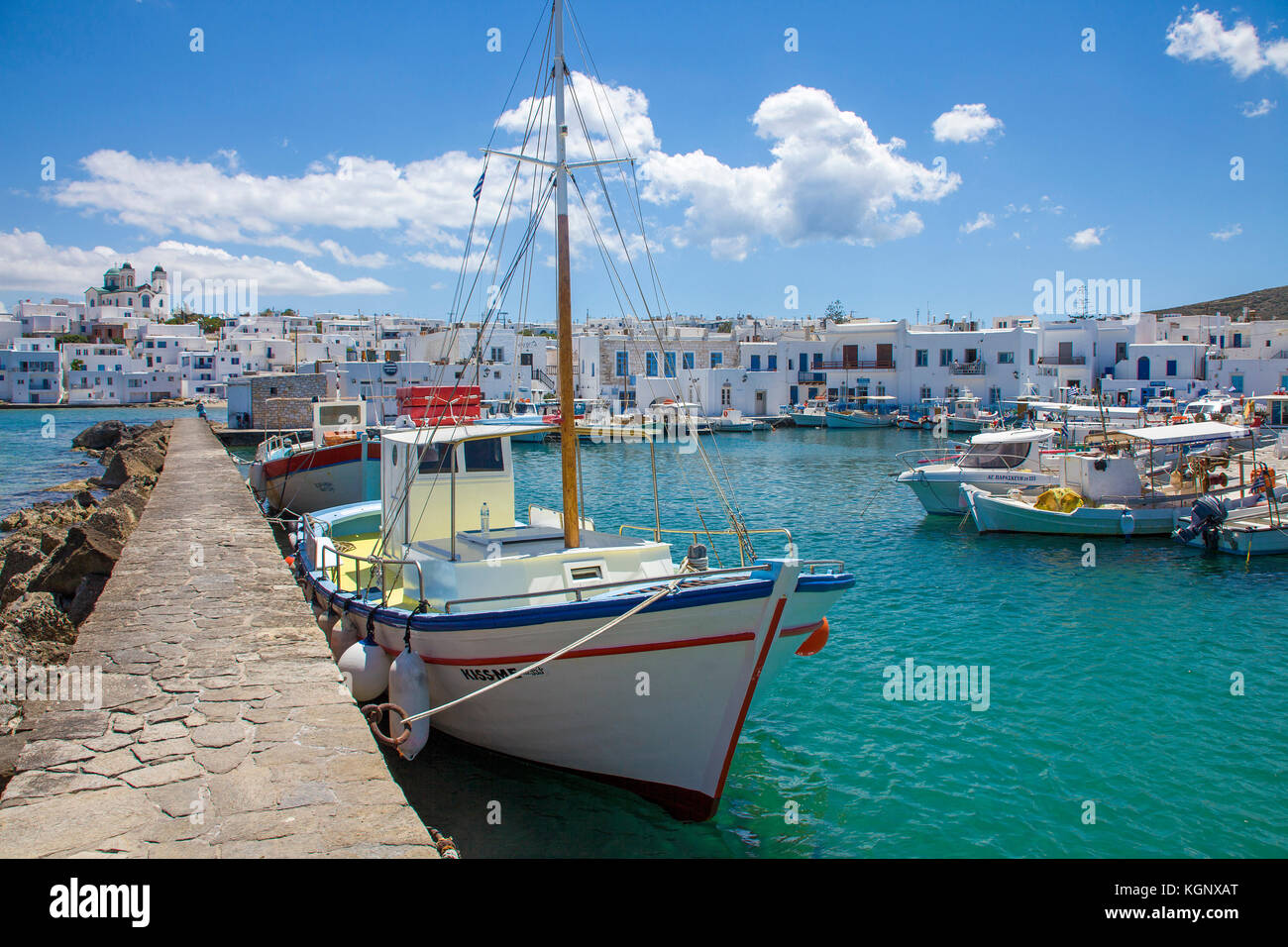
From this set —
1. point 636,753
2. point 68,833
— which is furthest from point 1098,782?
point 68,833

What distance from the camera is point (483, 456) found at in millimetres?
10742

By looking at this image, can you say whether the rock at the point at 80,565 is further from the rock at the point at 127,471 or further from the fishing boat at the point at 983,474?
the fishing boat at the point at 983,474

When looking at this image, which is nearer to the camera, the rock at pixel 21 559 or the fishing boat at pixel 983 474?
the rock at pixel 21 559

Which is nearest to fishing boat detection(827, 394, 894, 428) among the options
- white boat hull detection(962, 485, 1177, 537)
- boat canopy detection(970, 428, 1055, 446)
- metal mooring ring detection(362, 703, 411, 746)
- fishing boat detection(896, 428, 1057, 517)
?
boat canopy detection(970, 428, 1055, 446)

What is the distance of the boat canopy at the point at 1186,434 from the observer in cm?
2236

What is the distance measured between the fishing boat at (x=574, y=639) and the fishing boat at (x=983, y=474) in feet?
56.0

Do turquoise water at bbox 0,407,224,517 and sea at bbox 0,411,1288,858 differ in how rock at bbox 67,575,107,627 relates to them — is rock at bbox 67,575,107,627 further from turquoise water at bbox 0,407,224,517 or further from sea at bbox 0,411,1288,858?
turquoise water at bbox 0,407,224,517

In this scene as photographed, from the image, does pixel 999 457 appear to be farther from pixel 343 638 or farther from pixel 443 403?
pixel 343 638

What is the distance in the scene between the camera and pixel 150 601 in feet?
30.9

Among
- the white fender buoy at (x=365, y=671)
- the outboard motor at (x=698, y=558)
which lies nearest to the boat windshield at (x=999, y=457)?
the outboard motor at (x=698, y=558)

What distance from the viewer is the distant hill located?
11738cm
